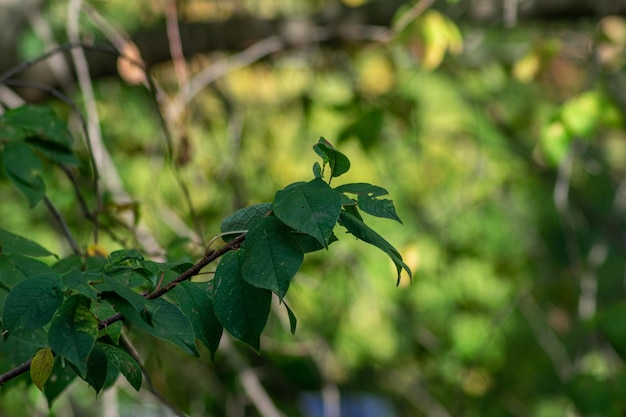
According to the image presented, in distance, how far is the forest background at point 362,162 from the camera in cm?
320

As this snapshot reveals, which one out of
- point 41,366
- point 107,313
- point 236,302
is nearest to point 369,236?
point 236,302

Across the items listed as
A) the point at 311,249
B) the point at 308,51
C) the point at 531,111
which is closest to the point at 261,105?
the point at 308,51

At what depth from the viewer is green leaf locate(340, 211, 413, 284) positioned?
1.04 meters

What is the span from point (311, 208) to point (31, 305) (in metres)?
0.34

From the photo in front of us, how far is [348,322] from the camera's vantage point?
17.1 ft

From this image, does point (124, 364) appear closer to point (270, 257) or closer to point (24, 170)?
point (270, 257)

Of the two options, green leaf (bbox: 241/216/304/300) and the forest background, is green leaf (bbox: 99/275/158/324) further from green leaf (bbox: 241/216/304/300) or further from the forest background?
the forest background

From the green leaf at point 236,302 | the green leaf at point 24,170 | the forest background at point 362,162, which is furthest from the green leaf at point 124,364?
the forest background at point 362,162

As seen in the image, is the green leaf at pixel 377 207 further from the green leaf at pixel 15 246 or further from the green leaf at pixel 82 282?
the green leaf at pixel 15 246

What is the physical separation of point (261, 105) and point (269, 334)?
1.11 meters

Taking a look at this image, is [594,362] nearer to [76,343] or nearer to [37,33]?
[37,33]

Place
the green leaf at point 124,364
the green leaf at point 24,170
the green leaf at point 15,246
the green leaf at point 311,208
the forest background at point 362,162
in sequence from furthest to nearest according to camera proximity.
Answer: the forest background at point 362,162 → the green leaf at point 24,170 → the green leaf at point 15,246 → the green leaf at point 124,364 → the green leaf at point 311,208

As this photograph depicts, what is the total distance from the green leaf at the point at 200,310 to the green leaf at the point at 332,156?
0.22 meters

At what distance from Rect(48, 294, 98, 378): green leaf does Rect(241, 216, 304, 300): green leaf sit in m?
0.18
